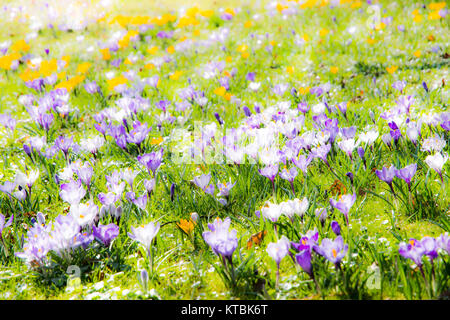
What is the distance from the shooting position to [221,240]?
6.40 ft

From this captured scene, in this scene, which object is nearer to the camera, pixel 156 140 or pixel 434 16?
pixel 156 140

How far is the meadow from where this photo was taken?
2.02m

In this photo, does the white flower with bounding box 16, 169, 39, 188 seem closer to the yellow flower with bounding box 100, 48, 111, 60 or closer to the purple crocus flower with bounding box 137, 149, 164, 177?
the purple crocus flower with bounding box 137, 149, 164, 177

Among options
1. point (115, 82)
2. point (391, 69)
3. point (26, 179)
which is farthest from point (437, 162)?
point (115, 82)

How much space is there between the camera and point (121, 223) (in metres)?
2.52

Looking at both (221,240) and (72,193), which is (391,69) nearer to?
(221,240)

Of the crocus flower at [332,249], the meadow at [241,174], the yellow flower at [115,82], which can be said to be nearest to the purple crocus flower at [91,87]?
the meadow at [241,174]

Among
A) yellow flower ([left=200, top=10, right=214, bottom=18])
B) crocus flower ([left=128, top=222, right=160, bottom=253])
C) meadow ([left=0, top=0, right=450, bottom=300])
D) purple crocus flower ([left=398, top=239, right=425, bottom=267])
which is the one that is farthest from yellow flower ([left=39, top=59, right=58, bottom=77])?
purple crocus flower ([left=398, top=239, right=425, bottom=267])

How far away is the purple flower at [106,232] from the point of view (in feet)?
7.23

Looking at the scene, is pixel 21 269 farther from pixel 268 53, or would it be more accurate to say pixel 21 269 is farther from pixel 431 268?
pixel 268 53

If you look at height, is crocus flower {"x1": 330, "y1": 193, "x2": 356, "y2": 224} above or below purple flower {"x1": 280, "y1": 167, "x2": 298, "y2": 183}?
below

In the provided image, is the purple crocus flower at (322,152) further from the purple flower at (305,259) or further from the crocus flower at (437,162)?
the purple flower at (305,259)

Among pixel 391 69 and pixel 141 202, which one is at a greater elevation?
pixel 391 69

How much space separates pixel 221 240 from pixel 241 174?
98 centimetres
